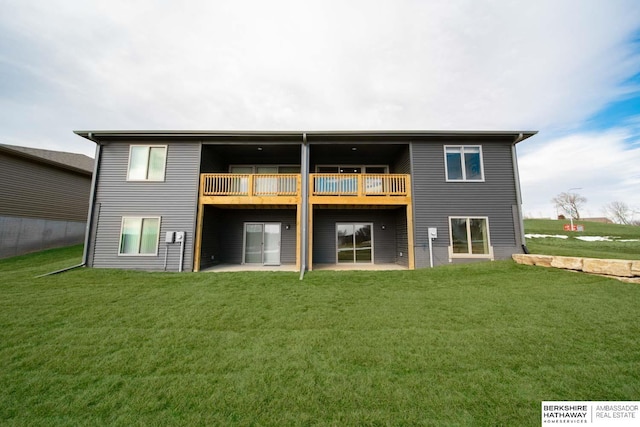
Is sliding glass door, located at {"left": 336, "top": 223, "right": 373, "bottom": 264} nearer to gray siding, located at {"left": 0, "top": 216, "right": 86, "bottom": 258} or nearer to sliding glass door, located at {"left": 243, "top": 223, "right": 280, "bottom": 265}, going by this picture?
sliding glass door, located at {"left": 243, "top": 223, "right": 280, "bottom": 265}

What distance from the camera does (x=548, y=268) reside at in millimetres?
6840

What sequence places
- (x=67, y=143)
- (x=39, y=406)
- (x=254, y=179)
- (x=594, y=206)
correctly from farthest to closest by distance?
(x=594, y=206)
(x=67, y=143)
(x=254, y=179)
(x=39, y=406)

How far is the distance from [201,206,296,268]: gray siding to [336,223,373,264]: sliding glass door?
7.17 ft

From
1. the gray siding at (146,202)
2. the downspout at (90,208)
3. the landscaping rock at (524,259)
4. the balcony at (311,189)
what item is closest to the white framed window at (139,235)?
the gray siding at (146,202)

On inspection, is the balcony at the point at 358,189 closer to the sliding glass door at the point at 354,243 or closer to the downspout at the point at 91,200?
the sliding glass door at the point at 354,243

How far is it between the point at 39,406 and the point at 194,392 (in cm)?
137

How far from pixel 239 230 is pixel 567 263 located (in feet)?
38.2

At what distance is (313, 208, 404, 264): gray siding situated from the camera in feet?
35.5

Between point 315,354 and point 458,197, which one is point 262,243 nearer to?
point 315,354

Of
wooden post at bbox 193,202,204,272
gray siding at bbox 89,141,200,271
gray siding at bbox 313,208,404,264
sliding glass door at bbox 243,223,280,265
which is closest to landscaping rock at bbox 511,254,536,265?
gray siding at bbox 313,208,404,264

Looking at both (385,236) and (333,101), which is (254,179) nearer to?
(385,236)

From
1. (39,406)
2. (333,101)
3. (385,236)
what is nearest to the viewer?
(39,406)

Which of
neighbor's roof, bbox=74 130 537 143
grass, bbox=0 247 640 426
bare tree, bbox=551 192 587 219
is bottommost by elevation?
grass, bbox=0 247 640 426

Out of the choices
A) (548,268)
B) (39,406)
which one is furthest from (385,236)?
(39,406)
